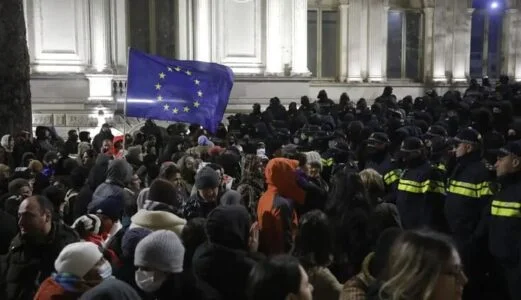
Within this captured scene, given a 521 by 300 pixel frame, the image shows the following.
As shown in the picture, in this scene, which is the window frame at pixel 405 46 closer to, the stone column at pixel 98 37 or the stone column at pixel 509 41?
the stone column at pixel 509 41

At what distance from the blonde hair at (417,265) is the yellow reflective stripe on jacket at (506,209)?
3.21 m

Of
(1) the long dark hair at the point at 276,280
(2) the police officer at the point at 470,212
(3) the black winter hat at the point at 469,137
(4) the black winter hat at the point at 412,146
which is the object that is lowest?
(2) the police officer at the point at 470,212

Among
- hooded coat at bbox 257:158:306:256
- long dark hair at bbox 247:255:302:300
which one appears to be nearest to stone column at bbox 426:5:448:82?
hooded coat at bbox 257:158:306:256

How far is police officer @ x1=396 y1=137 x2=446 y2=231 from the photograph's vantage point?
722 centimetres

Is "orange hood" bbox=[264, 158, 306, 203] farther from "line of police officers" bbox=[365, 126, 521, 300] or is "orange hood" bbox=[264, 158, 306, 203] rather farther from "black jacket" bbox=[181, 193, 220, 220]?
"line of police officers" bbox=[365, 126, 521, 300]

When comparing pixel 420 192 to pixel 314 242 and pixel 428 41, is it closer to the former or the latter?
pixel 314 242

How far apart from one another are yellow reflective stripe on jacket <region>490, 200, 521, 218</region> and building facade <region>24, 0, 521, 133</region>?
13160mm

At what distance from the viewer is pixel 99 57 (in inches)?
743

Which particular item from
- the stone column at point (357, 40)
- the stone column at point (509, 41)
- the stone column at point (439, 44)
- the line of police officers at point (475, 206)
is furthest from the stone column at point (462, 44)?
the line of police officers at point (475, 206)

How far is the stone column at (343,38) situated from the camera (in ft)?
78.9

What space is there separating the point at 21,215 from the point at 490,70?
23648 mm

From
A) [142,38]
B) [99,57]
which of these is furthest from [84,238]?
[142,38]

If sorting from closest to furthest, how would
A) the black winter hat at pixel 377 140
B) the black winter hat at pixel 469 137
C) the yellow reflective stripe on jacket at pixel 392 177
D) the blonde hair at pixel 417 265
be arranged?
the blonde hair at pixel 417 265, the black winter hat at pixel 469 137, the yellow reflective stripe on jacket at pixel 392 177, the black winter hat at pixel 377 140

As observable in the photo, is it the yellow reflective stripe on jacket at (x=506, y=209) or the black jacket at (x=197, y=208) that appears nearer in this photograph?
the yellow reflective stripe on jacket at (x=506, y=209)
